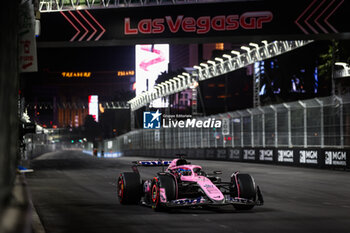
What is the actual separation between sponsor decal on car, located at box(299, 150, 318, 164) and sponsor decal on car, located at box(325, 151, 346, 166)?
118 centimetres

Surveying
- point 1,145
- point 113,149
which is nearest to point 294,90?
point 113,149

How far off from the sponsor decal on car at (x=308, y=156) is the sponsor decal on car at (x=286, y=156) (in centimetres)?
128

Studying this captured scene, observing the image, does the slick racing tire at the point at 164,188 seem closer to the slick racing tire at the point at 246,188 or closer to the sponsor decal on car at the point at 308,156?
the slick racing tire at the point at 246,188

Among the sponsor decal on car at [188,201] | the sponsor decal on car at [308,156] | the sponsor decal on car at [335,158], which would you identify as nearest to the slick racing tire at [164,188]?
the sponsor decal on car at [188,201]

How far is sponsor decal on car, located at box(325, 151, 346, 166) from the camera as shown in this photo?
100ft

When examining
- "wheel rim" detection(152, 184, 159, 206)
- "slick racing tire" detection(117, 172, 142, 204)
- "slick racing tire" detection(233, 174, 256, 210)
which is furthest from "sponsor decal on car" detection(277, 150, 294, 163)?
"wheel rim" detection(152, 184, 159, 206)

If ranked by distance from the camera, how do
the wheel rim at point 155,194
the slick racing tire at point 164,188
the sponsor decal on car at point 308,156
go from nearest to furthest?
the slick racing tire at point 164,188, the wheel rim at point 155,194, the sponsor decal on car at point 308,156

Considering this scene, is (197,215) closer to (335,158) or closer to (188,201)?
(188,201)

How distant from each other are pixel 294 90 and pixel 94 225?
3934 inches

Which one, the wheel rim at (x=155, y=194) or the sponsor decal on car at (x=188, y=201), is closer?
the sponsor decal on car at (x=188, y=201)

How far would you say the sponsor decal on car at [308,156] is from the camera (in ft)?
109

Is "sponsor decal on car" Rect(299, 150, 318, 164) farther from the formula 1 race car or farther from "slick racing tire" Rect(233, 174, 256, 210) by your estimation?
"slick racing tire" Rect(233, 174, 256, 210)

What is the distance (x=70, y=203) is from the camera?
15055 mm

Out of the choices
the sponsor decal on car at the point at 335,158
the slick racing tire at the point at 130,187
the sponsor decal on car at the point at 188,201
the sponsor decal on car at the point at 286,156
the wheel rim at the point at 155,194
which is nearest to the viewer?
the sponsor decal on car at the point at 188,201
